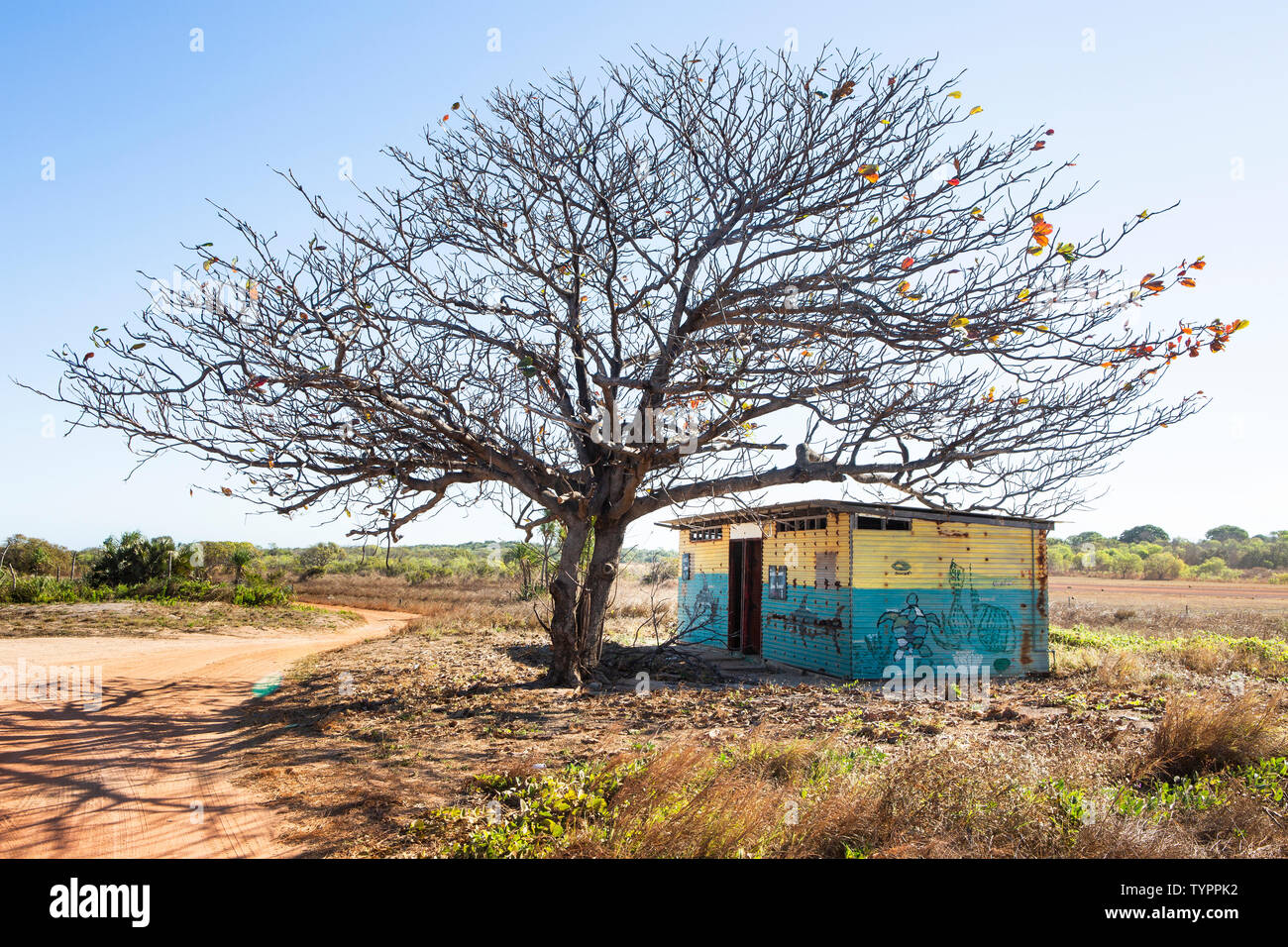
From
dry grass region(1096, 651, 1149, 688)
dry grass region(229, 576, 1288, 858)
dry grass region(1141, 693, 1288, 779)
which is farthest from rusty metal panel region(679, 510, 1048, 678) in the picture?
dry grass region(1141, 693, 1288, 779)

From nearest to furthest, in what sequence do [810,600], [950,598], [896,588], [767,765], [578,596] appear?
[767,765]
[578,596]
[896,588]
[950,598]
[810,600]

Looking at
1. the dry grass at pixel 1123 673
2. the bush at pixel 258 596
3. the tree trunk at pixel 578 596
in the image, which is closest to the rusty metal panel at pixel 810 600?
the dry grass at pixel 1123 673

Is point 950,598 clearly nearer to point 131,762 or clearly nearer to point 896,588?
point 896,588

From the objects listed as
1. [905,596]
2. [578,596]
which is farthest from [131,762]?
[905,596]

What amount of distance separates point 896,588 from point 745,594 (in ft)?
14.6

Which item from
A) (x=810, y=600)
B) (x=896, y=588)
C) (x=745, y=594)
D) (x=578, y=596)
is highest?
(x=578, y=596)

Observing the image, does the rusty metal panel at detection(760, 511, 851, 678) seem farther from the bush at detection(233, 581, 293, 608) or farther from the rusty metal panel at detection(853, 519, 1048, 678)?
the bush at detection(233, 581, 293, 608)

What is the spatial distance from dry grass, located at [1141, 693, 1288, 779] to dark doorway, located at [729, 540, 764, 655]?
33.7 ft

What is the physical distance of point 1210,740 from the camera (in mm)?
7379

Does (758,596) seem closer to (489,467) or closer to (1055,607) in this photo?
(489,467)

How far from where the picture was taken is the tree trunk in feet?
36.6

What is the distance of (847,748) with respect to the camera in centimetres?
773

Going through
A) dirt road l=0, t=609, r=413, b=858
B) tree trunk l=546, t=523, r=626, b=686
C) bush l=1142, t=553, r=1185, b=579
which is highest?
tree trunk l=546, t=523, r=626, b=686
